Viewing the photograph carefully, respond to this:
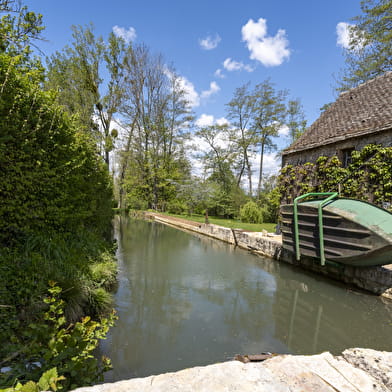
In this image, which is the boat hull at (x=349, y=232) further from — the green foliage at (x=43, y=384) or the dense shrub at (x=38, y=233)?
the green foliage at (x=43, y=384)

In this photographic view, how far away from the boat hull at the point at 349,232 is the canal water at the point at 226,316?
999 mm

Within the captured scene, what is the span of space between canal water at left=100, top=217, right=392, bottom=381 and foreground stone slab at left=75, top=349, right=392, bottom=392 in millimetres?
1694

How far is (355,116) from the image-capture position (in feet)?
32.2

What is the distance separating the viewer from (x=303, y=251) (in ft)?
23.7

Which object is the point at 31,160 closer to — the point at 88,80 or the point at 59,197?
the point at 59,197

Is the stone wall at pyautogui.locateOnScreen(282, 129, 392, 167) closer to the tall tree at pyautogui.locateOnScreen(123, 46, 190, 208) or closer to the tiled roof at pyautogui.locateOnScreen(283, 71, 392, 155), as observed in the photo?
the tiled roof at pyautogui.locateOnScreen(283, 71, 392, 155)

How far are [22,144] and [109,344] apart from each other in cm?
368

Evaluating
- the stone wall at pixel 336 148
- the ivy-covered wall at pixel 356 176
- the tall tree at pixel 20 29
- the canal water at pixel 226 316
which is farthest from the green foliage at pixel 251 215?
the tall tree at pixel 20 29

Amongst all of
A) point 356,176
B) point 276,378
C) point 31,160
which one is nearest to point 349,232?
point 356,176

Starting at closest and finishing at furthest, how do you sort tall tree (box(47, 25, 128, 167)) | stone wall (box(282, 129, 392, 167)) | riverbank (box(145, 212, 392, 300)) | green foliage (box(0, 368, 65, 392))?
green foliage (box(0, 368, 65, 392)) < riverbank (box(145, 212, 392, 300)) < stone wall (box(282, 129, 392, 167)) < tall tree (box(47, 25, 128, 167))

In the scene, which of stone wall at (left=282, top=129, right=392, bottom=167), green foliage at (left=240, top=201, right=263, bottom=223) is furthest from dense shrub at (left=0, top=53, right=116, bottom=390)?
green foliage at (left=240, top=201, right=263, bottom=223)

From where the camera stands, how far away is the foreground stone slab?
5.22 feet

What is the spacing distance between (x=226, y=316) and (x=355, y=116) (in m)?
9.98

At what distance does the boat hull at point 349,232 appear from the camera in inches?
209
